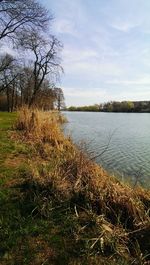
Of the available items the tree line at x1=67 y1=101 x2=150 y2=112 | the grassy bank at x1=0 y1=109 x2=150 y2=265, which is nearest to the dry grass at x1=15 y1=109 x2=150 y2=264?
the grassy bank at x1=0 y1=109 x2=150 y2=265

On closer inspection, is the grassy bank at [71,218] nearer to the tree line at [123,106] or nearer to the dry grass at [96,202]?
the dry grass at [96,202]

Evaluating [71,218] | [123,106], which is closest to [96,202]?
[71,218]

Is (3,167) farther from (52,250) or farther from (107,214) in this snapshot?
(52,250)

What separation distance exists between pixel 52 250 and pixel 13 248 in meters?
0.46

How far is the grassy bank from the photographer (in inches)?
139

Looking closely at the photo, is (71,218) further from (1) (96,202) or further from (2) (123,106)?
(2) (123,106)

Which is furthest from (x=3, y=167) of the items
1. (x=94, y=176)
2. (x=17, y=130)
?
(x=17, y=130)

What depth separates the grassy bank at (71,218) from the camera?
3520 mm

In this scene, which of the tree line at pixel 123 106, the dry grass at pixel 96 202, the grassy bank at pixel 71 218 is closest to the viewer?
the grassy bank at pixel 71 218

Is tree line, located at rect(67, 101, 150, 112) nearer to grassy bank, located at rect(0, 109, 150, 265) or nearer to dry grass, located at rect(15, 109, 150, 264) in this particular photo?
dry grass, located at rect(15, 109, 150, 264)

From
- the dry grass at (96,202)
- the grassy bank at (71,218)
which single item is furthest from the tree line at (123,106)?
the grassy bank at (71,218)

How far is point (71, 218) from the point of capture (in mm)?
4379

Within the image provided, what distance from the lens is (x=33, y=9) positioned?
1730 cm

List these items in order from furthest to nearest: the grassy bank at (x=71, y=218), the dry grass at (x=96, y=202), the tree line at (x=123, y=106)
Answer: the tree line at (x=123, y=106)
the dry grass at (x=96, y=202)
the grassy bank at (x=71, y=218)
